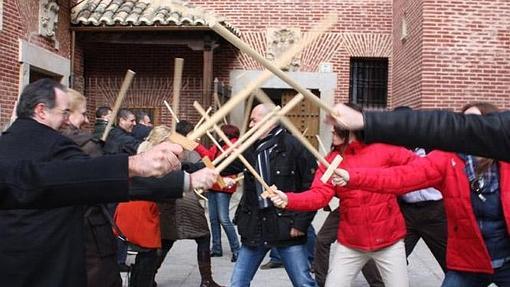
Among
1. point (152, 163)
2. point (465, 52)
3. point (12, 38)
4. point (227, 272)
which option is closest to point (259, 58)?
point (152, 163)

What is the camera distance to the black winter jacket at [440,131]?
7.30ft

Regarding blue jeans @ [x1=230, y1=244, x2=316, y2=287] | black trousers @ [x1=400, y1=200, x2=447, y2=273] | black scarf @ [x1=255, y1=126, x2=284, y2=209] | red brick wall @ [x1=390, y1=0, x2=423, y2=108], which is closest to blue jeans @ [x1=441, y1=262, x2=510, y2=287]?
blue jeans @ [x1=230, y1=244, x2=316, y2=287]

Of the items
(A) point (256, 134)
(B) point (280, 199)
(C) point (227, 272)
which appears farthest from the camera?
(C) point (227, 272)

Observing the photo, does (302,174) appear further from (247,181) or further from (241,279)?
(241,279)

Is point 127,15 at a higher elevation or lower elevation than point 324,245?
higher

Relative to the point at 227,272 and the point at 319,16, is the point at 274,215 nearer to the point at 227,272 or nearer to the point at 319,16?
the point at 227,272

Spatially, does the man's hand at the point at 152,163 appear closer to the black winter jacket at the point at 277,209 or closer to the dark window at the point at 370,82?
the black winter jacket at the point at 277,209

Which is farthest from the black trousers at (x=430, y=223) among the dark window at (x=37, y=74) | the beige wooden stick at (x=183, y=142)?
the dark window at (x=37, y=74)

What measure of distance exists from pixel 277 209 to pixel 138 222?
3.77 ft

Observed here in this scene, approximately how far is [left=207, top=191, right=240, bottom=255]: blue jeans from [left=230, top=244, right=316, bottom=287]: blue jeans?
2.77 meters

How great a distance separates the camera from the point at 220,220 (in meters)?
8.31

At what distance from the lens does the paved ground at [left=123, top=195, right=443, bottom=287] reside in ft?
23.6

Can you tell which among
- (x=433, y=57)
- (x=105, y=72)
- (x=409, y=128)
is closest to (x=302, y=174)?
(x=409, y=128)

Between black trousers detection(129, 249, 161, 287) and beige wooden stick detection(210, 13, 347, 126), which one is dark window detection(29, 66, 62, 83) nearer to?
black trousers detection(129, 249, 161, 287)
